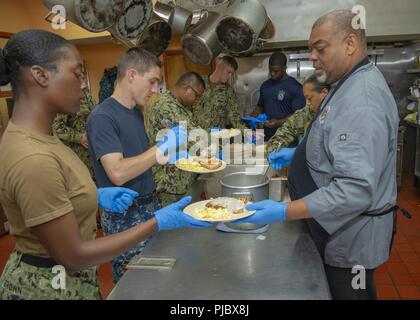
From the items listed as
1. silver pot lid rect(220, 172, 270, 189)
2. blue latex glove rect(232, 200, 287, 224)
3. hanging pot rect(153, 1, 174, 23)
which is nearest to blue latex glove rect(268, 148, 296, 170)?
silver pot lid rect(220, 172, 270, 189)

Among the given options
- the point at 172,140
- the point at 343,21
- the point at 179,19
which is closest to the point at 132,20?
the point at 179,19

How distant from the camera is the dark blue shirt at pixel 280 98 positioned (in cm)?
416

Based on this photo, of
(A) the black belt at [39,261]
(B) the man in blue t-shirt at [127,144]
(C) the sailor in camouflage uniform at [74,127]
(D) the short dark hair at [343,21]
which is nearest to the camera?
(A) the black belt at [39,261]

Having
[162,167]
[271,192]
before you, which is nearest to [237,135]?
[162,167]

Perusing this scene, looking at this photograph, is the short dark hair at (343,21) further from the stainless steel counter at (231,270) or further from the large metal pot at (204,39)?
the large metal pot at (204,39)

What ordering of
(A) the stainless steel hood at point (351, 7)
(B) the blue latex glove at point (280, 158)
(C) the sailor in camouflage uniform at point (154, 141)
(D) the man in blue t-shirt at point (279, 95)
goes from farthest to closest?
(D) the man in blue t-shirt at point (279, 95) < (A) the stainless steel hood at point (351, 7) < (C) the sailor in camouflage uniform at point (154, 141) < (B) the blue latex glove at point (280, 158)

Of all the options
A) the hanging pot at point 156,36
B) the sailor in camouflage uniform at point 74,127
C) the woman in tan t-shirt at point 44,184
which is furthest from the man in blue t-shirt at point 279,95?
the woman in tan t-shirt at point 44,184

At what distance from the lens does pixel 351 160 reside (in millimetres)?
1185

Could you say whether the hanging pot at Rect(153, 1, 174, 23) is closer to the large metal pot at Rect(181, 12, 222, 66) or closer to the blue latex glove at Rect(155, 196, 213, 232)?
the large metal pot at Rect(181, 12, 222, 66)

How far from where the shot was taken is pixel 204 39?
9.34 feet

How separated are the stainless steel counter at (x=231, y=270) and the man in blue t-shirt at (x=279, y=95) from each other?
9.33 feet

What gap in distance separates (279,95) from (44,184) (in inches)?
146

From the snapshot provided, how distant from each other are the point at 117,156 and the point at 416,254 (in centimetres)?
265
